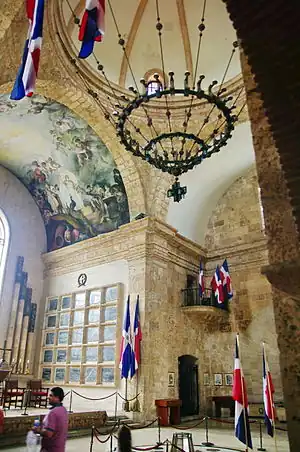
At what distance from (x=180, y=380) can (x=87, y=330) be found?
3924 millimetres

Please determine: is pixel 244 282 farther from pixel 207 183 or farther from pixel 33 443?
pixel 33 443

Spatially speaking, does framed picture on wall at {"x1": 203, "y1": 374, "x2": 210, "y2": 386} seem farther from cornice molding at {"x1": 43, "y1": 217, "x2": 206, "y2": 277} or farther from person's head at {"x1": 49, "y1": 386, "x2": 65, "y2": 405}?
person's head at {"x1": 49, "y1": 386, "x2": 65, "y2": 405}

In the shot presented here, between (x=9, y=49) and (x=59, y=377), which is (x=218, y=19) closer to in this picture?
(x=9, y=49)

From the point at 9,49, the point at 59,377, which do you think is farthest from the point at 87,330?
the point at 9,49

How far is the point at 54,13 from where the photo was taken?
9.81m

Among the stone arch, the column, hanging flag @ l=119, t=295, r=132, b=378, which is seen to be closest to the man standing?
the column

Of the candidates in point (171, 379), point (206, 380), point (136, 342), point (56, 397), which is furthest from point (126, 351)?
point (56, 397)

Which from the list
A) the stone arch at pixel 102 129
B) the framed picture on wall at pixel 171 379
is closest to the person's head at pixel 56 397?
the framed picture on wall at pixel 171 379

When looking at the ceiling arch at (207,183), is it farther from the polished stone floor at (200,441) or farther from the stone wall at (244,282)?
the polished stone floor at (200,441)

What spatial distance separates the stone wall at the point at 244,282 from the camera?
1278 centimetres

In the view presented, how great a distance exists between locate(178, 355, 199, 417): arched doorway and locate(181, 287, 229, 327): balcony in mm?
1636

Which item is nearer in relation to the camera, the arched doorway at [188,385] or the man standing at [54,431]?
the man standing at [54,431]

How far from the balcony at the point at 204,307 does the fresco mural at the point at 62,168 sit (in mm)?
3900

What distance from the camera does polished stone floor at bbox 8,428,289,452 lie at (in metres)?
7.24
